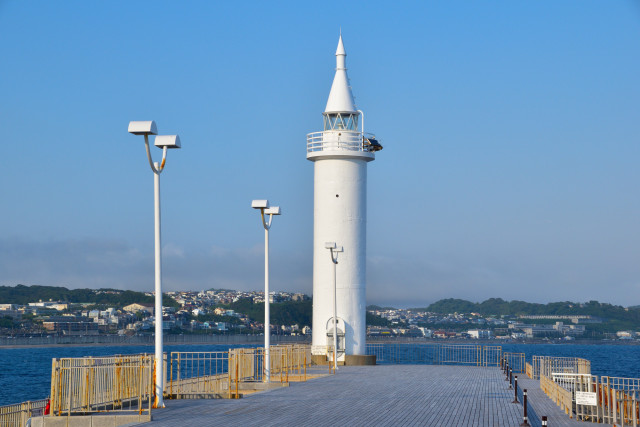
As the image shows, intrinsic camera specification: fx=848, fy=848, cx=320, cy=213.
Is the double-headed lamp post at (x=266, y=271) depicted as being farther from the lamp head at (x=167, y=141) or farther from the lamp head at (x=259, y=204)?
the lamp head at (x=167, y=141)

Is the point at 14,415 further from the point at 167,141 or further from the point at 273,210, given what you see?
the point at 167,141

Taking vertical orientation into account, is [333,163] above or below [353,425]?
above

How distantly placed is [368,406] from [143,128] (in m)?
9.65

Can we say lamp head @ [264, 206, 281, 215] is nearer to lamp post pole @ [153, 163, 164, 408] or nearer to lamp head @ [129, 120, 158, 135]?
lamp post pole @ [153, 163, 164, 408]

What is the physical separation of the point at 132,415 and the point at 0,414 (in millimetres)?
15359

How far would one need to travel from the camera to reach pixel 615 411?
22.3 metres

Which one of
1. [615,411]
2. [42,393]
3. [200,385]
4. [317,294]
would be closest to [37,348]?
[42,393]

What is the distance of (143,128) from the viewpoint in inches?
827

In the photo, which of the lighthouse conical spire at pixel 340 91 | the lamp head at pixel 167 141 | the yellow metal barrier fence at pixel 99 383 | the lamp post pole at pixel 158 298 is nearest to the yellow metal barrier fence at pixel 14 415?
the yellow metal barrier fence at pixel 99 383

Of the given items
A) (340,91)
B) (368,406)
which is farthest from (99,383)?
(340,91)

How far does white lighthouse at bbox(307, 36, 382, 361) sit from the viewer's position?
45.1 meters

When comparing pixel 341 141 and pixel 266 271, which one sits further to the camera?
pixel 341 141

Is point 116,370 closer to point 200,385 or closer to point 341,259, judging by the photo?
point 200,385

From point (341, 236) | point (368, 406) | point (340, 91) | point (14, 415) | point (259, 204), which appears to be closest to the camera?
point (368, 406)
